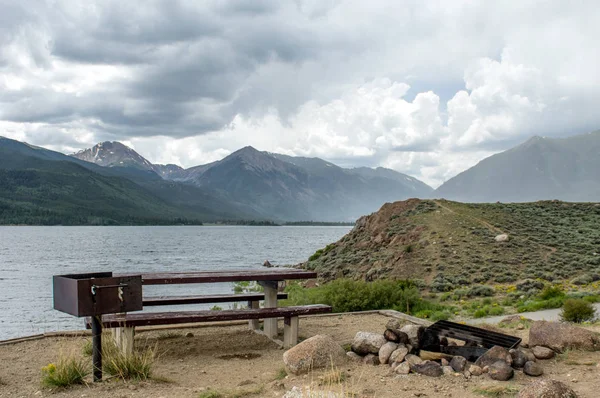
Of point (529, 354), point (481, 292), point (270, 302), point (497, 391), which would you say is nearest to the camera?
point (497, 391)

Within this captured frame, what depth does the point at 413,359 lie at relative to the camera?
700 cm

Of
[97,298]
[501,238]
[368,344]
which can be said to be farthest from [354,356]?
[501,238]

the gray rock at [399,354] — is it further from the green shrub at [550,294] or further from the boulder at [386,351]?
the green shrub at [550,294]

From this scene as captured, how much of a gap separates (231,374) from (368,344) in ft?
6.32

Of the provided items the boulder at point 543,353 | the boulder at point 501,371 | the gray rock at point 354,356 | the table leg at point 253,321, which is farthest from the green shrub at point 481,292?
the boulder at point 501,371

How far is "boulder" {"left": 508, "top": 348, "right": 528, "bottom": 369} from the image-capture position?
676cm

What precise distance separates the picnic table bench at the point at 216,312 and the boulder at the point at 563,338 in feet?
10.3

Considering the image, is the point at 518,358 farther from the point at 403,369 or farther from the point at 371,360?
the point at 371,360

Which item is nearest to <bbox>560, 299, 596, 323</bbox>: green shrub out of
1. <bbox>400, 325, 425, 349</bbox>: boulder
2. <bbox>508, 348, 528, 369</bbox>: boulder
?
<bbox>508, 348, 528, 369</bbox>: boulder

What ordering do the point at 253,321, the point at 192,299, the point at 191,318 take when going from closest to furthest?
the point at 191,318
the point at 192,299
the point at 253,321

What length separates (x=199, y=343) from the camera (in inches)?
352

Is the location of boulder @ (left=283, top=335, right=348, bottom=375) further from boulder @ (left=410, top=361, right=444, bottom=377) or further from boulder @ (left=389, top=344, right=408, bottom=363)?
boulder @ (left=410, top=361, right=444, bottom=377)

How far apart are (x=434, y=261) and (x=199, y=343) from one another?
16489mm

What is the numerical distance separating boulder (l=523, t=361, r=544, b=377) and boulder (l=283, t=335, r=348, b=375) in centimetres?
223
